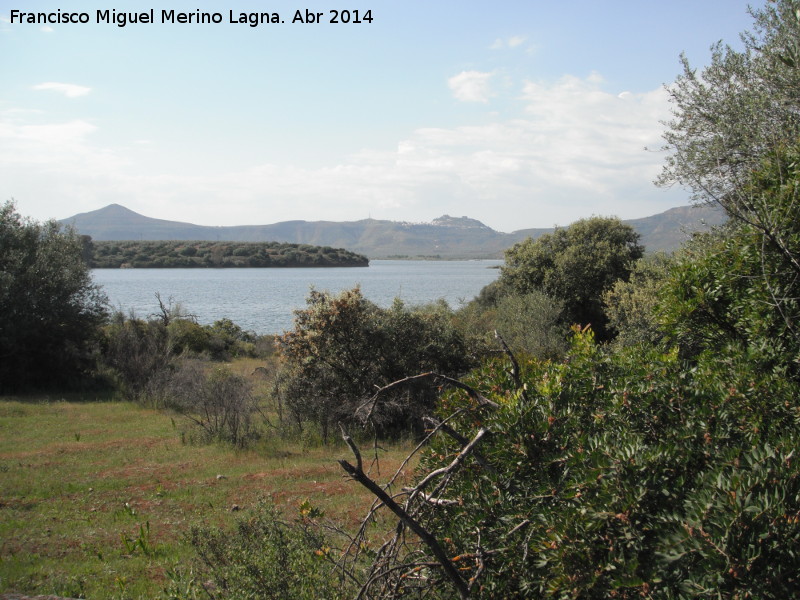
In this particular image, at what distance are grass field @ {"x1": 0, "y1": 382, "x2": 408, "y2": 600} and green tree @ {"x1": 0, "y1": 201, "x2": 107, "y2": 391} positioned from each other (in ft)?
19.6

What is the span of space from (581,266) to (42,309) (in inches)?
1026

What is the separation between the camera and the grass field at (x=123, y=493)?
7309 mm

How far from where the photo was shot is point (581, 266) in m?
31.4

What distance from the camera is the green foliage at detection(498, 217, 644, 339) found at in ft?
103

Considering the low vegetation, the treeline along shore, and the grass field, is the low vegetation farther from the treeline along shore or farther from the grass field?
the treeline along shore

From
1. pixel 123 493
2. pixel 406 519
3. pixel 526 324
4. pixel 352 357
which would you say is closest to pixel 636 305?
pixel 526 324

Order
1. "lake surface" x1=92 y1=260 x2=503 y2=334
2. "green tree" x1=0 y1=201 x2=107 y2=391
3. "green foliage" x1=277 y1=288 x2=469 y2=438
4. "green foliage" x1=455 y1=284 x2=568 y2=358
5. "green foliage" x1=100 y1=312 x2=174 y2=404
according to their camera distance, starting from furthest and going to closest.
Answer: "lake surface" x1=92 y1=260 x2=503 y2=334
"green tree" x1=0 y1=201 x2=107 y2=391
"green foliage" x1=100 y1=312 x2=174 y2=404
"green foliage" x1=455 y1=284 x2=568 y2=358
"green foliage" x1=277 y1=288 x2=469 y2=438

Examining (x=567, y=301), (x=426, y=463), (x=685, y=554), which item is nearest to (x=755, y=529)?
(x=685, y=554)

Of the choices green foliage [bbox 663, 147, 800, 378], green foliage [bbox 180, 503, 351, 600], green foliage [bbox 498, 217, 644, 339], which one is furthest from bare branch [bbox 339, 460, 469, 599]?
green foliage [bbox 498, 217, 644, 339]

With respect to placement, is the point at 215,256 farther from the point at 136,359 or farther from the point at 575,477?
the point at 575,477

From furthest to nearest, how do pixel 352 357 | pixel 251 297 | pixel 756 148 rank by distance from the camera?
pixel 251 297, pixel 352 357, pixel 756 148

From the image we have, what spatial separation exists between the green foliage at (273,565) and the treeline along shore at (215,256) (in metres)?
103

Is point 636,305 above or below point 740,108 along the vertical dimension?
below

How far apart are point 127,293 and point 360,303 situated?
5204 centimetres
